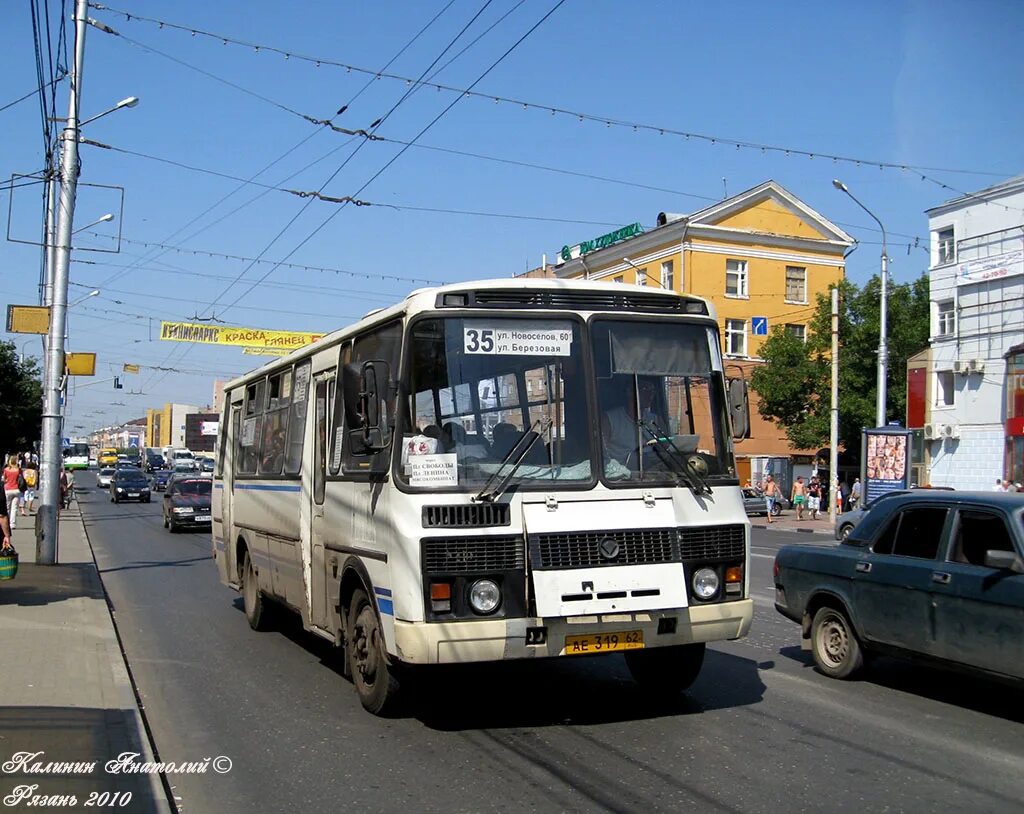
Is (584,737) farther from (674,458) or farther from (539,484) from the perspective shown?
(674,458)

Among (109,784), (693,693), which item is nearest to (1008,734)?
(693,693)

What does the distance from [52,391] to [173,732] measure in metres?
12.1

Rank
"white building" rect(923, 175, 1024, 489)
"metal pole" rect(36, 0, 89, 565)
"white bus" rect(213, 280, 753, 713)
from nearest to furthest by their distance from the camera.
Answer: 1. "white bus" rect(213, 280, 753, 713)
2. "metal pole" rect(36, 0, 89, 565)
3. "white building" rect(923, 175, 1024, 489)

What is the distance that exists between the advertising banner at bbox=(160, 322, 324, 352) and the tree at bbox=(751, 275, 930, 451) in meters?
22.4

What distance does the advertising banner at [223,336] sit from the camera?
45.9 meters

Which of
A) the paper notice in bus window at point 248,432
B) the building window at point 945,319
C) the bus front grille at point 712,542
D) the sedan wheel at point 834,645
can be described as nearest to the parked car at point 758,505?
the building window at point 945,319

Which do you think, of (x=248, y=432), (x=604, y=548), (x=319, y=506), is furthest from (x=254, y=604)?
(x=604, y=548)

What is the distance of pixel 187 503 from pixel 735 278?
3493cm

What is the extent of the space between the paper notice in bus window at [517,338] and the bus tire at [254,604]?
5.77m

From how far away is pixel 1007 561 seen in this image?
23.5 feet

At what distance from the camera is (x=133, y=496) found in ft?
172

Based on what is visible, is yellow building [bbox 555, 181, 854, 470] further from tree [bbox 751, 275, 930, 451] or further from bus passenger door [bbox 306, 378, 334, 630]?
bus passenger door [bbox 306, 378, 334, 630]

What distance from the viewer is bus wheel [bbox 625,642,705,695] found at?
7.79 meters

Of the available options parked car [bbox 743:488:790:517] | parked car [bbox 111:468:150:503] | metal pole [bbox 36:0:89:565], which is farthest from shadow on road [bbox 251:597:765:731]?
parked car [bbox 111:468:150:503]
